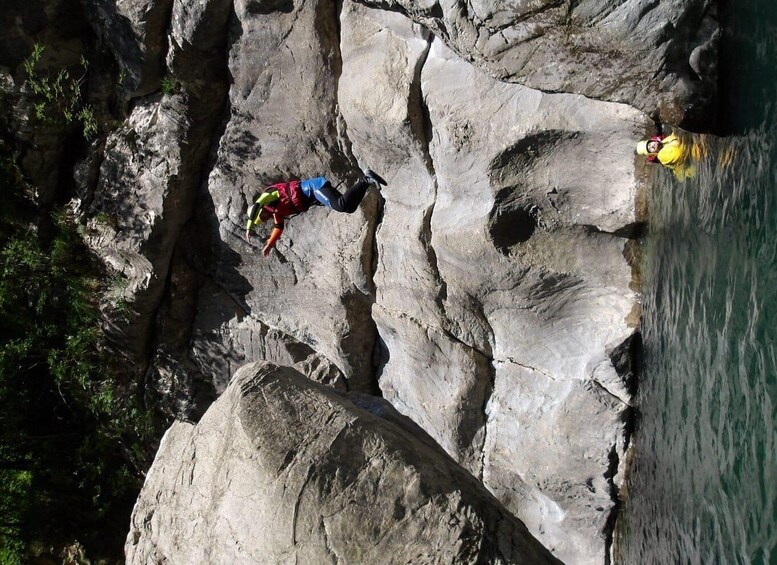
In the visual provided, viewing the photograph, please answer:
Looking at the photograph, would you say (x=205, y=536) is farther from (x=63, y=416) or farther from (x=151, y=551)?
(x=63, y=416)

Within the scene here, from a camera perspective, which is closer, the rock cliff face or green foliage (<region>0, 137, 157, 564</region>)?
the rock cliff face

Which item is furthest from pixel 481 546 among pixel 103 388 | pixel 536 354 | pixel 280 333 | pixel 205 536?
pixel 103 388

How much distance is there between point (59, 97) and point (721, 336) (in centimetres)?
906

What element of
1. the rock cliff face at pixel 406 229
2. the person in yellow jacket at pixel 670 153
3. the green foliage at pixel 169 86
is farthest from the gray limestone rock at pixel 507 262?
the green foliage at pixel 169 86

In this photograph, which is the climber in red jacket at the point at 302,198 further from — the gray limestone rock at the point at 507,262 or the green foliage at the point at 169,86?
the green foliage at the point at 169,86

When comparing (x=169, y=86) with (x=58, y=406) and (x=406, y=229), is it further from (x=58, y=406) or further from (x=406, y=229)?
(x=58, y=406)

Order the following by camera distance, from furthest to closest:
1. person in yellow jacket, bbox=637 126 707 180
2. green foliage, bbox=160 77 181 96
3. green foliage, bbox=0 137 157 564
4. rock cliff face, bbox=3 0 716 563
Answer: green foliage, bbox=0 137 157 564 < green foliage, bbox=160 77 181 96 < person in yellow jacket, bbox=637 126 707 180 < rock cliff face, bbox=3 0 716 563

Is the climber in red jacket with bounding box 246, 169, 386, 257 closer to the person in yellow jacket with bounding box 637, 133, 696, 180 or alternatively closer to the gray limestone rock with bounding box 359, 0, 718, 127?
the gray limestone rock with bounding box 359, 0, 718, 127

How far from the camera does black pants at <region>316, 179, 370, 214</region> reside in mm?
8070

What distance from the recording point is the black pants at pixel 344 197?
26.5 ft

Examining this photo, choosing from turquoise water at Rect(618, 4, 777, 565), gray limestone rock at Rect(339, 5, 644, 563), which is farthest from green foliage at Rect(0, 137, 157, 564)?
turquoise water at Rect(618, 4, 777, 565)

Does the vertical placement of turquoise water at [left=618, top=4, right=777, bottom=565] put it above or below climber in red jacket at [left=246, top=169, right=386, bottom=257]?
below

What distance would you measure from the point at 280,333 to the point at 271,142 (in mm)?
2741

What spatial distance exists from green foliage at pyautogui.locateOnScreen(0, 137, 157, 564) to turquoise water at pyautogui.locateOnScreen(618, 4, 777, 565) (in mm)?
7723
